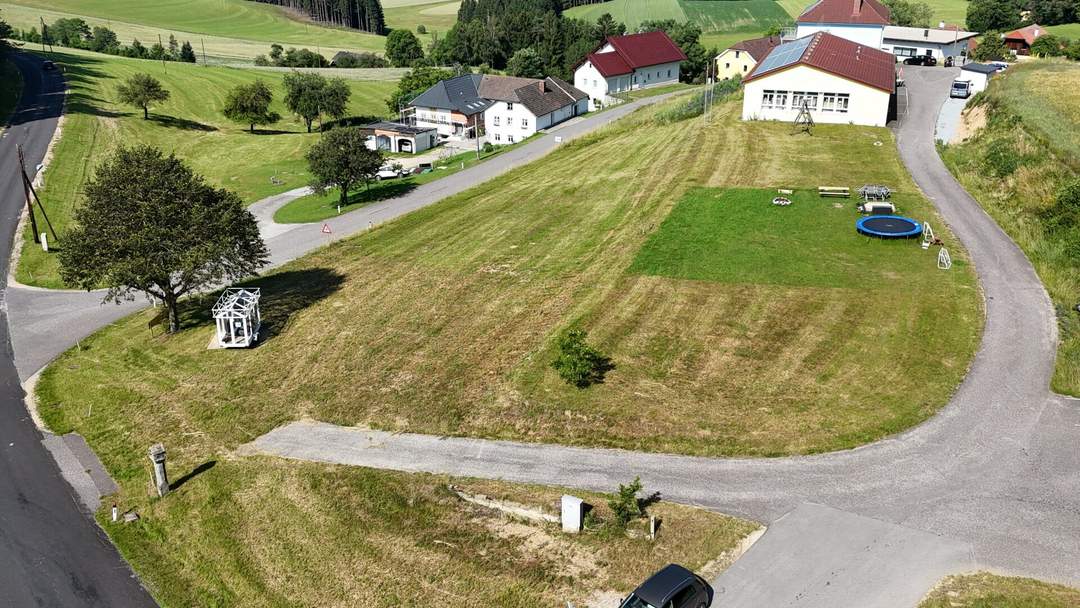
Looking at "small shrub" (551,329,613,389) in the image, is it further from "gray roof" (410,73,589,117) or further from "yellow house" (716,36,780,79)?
"yellow house" (716,36,780,79)

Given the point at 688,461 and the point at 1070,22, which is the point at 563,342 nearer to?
the point at 688,461

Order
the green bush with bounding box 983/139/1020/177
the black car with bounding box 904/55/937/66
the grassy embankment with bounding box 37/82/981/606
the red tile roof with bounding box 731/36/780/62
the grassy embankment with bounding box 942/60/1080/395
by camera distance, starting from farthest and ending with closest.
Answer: the red tile roof with bounding box 731/36/780/62, the black car with bounding box 904/55/937/66, the green bush with bounding box 983/139/1020/177, the grassy embankment with bounding box 942/60/1080/395, the grassy embankment with bounding box 37/82/981/606

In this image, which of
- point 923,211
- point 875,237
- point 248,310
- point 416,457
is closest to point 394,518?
point 416,457

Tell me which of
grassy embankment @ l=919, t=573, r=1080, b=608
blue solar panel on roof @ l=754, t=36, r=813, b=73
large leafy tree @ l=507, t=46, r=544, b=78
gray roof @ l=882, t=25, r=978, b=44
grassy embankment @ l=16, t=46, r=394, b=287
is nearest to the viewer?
grassy embankment @ l=919, t=573, r=1080, b=608

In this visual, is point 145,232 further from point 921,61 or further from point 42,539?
point 921,61

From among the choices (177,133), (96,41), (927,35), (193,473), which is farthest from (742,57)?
(96,41)

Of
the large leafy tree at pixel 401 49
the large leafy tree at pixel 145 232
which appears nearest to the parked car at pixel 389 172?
the large leafy tree at pixel 145 232

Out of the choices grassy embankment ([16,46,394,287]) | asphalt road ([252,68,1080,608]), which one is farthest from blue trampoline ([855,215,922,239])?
grassy embankment ([16,46,394,287])
